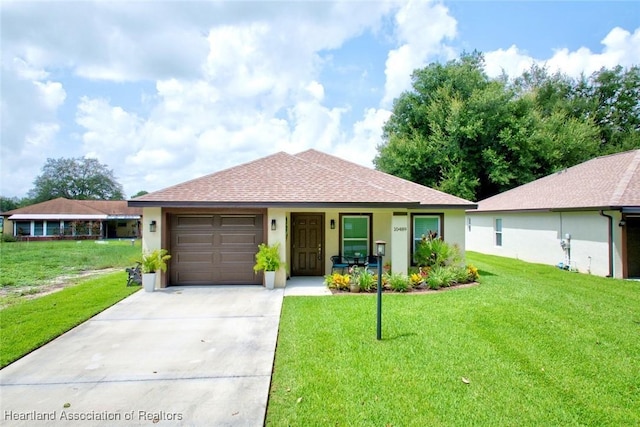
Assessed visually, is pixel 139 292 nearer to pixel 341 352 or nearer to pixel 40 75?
pixel 341 352

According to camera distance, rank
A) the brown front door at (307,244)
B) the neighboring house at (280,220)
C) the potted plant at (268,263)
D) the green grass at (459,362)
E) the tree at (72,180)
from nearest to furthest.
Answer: the green grass at (459,362), the potted plant at (268,263), the neighboring house at (280,220), the brown front door at (307,244), the tree at (72,180)

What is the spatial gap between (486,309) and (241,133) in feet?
52.3

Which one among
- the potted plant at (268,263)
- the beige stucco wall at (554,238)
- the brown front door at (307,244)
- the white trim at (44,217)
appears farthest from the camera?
the white trim at (44,217)

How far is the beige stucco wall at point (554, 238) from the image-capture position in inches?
464

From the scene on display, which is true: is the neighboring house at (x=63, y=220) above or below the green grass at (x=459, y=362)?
above

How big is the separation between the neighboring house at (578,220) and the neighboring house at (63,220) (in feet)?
104

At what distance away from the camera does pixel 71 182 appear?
5822 centimetres

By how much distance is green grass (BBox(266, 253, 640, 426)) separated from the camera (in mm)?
3662

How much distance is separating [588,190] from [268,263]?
43.4 ft

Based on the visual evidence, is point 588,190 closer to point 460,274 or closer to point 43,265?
point 460,274

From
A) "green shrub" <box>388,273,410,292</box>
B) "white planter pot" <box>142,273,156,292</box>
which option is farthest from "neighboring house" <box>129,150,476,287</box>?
"green shrub" <box>388,273,410,292</box>

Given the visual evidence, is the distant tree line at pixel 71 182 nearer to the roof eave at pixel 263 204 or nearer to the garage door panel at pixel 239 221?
the roof eave at pixel 263 204

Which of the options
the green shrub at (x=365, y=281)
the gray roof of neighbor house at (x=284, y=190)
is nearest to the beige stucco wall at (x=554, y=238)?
the gray roof of neighbor house at (x=284, y=190)

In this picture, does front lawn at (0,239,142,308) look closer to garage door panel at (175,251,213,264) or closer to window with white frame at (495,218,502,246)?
garage door panel at (175,251,213,264)
